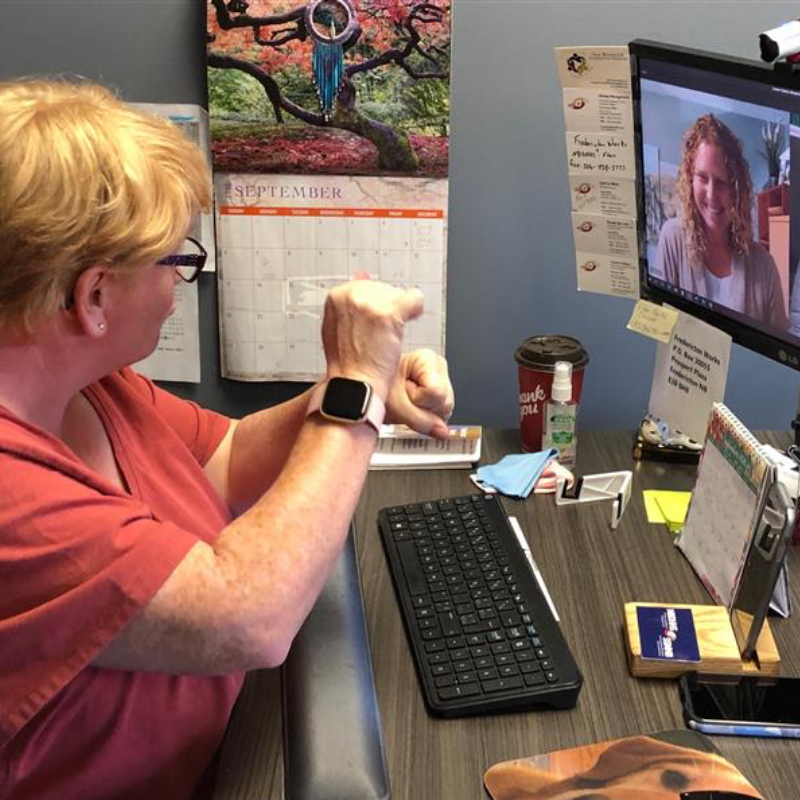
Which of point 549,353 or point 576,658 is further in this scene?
point 549,353

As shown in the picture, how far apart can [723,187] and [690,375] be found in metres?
0.28

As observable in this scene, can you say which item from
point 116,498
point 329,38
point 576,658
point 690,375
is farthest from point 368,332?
point 329,38

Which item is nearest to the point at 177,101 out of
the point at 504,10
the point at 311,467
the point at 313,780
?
the point at 504,10

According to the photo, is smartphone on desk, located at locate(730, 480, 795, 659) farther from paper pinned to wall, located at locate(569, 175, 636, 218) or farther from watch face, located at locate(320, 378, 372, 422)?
paper pinned to wall, located at locate(569, 175, 636, 218)

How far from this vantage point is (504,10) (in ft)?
5.06

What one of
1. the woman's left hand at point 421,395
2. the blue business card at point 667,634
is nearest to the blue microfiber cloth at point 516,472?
the woman's left hand at point 421,395

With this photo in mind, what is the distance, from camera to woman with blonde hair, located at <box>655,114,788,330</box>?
4.09 ft

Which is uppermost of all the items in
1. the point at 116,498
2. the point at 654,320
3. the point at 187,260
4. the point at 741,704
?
the point at 187,260

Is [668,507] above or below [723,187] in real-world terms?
below

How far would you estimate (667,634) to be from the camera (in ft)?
Answer: 3.36

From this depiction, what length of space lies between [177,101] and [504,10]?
55 cm

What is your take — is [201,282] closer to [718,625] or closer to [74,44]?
[74,44]

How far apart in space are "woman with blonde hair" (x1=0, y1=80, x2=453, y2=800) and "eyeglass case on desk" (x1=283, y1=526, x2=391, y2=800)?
8 centimetres

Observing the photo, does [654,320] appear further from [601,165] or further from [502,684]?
[502,684]
